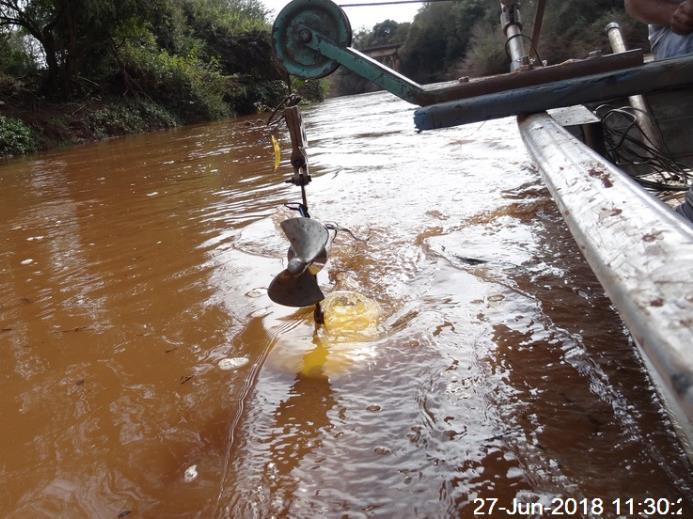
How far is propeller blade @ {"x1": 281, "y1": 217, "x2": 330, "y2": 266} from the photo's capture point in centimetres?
144

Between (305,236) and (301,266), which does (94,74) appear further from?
(301,266)

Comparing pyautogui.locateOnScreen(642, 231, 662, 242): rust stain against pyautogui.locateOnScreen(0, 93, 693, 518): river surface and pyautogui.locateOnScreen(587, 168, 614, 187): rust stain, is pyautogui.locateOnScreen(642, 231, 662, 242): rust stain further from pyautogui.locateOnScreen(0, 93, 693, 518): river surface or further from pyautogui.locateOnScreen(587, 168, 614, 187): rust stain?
pyautogui.locateOnScreen(0, 93, 693, 518): river surface

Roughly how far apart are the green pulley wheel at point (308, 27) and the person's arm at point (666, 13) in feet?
4.36

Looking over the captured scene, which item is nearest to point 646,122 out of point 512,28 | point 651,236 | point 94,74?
point 512,28

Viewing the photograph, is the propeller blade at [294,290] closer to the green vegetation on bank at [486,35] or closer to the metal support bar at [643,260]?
the metal support bar at [643,260]

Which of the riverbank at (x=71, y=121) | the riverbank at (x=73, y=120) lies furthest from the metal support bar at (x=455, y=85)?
the riverbank at (x=71, y=121)

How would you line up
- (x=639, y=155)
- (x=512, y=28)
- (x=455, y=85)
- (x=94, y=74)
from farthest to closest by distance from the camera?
(x=94, y=74) < (x=512, y=28) < (x=639, y=155) < (x=455, y=85)

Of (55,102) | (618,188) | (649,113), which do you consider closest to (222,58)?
(55,102)

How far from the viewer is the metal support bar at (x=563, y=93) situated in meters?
2.15

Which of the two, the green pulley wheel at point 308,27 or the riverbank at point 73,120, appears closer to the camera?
the green pulley wheel at point 308,27

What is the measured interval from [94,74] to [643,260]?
17.7 meters

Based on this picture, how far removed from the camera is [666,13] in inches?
92.7

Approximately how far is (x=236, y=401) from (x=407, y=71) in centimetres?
3691

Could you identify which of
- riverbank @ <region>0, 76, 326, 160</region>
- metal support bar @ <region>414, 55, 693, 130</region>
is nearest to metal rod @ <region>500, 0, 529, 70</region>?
metal support bar @ <region>414, 55, 693, 130</region>
